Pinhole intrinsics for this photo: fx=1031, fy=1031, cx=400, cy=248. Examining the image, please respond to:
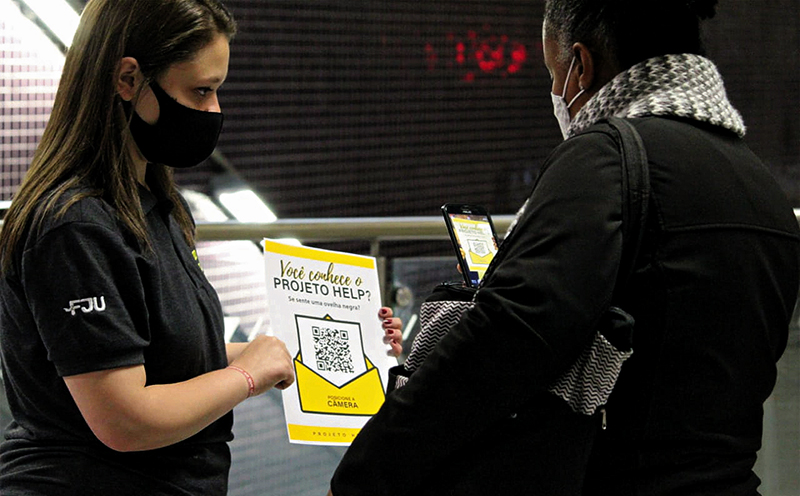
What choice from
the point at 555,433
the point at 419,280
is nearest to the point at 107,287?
the point at 555,433

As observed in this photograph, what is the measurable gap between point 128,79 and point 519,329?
0.66 metres

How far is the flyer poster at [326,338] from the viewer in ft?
5.90

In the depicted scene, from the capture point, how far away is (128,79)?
4.65 ft

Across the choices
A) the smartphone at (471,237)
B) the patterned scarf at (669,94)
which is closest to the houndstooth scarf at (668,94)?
the patterned scarf at (669,94)

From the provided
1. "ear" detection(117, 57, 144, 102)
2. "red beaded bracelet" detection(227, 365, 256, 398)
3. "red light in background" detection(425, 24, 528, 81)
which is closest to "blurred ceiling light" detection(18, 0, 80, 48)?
"red light in background" detection(425, 24, 528, 81)

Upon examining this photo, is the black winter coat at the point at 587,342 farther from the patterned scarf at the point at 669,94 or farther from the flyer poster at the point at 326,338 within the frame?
the flyer poster at the point at 326,338

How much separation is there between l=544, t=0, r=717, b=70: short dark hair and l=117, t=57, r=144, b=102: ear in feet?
1.94

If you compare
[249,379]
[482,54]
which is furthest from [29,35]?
[249,379]

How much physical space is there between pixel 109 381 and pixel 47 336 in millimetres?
97

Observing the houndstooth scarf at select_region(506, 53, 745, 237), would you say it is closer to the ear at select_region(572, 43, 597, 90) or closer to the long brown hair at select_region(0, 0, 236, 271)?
the ear at select_region(572, 43, 597, 90)

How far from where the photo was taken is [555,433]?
1.19 metres

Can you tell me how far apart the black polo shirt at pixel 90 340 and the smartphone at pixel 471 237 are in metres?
0.44

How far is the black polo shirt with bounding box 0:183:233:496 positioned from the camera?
126cm

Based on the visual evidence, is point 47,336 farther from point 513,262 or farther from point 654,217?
point 654,217
